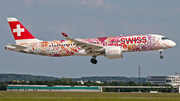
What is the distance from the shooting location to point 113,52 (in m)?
48.7

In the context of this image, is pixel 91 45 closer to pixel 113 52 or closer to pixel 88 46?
pixel 88 46

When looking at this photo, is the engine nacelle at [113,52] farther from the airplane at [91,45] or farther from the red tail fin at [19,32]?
the red tail fin at [19,32]

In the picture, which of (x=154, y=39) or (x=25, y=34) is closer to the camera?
(x=154, y=39)

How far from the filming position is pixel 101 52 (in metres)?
51.0

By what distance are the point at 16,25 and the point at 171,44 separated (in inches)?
1160

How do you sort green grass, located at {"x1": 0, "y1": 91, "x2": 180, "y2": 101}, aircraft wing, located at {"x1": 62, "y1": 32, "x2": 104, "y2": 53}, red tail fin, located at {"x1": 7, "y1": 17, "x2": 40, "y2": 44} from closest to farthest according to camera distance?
green grass, located at {"x1": 0, "y1": 91, "x2": 180, "y2": 101}
aircraft wing, located at {"x1": 62, "y1": 32, "x2": 104, "y2": 53}
red tail fin, located at {"x1": 7, "y1": 17, "x2": 40, "y2": 44}

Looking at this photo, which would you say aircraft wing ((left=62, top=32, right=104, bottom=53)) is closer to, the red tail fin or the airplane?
the airplane

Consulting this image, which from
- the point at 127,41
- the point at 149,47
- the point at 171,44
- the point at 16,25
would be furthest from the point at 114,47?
the point at 16,25

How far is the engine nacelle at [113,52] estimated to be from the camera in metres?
48.7

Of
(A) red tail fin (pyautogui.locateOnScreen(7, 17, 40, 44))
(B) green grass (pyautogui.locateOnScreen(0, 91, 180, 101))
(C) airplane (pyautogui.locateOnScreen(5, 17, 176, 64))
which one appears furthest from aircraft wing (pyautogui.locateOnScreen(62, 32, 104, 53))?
(A) red tail fin (pyautogui.locateOnScreen(7, 17, 40, 44))

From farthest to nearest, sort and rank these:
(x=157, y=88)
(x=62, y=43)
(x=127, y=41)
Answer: (x=157, y=88) < (x=62, y=43) < (x=127, y=41)

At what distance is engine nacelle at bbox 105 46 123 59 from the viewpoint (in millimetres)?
48688

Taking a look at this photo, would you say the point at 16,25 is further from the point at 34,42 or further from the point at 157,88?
the point at 157,88

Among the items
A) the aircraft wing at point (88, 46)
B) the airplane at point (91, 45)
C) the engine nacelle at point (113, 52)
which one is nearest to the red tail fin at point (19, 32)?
the airplane at point (91, 45)
